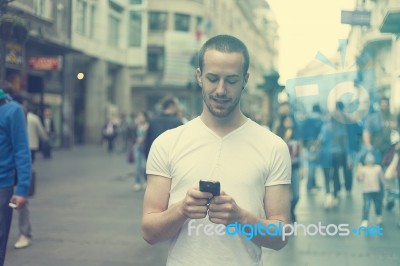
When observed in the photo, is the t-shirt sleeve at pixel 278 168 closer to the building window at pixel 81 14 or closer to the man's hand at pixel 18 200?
the man's hand at pixel 18 200

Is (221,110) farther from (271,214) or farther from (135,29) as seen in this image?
(135,29)

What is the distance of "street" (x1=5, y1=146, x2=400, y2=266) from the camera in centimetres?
512

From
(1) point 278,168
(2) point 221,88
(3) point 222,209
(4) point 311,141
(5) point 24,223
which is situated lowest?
(5) point 24,223

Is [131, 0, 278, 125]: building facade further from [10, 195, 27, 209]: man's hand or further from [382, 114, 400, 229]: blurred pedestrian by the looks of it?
[10, 195, 27, 209]: man's hand

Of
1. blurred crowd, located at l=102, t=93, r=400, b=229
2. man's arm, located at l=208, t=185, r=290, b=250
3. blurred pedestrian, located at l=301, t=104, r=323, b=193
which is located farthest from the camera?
blurred pedestrian, located at l=301, t=104, r=323, b=193

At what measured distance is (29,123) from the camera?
9.72m

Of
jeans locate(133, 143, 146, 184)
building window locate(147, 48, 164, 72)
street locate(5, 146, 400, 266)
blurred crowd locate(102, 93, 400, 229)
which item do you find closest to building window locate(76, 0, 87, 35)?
blurred crowd locate(102, 93, 400, 229)

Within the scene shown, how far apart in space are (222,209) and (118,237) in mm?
4581

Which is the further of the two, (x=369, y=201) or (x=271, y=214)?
(x=369, y=201)

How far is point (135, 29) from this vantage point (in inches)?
211

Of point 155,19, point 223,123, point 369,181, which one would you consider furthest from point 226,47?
point 155,19

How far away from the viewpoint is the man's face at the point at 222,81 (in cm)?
194

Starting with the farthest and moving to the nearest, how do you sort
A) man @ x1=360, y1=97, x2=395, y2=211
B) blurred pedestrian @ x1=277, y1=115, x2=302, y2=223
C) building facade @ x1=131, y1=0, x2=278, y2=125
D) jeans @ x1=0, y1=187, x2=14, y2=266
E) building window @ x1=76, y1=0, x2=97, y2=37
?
blurred pedestrian @ x1=277, y1=115, x2=302, y2=223
building facade @ x1=131, y1=0, x2=278, y2=125
building window @ x1=76, y1=0, x2=97, y2=37
man @ x1=360, y1=97, x2=395, y2=211
jeans @ x1=0, y1=187, x2=14, y2=266

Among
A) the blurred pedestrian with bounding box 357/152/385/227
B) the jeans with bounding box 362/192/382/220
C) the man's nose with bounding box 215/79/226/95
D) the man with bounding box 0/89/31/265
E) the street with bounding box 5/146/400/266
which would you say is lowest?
the street with bounding box 5/146/400/266
